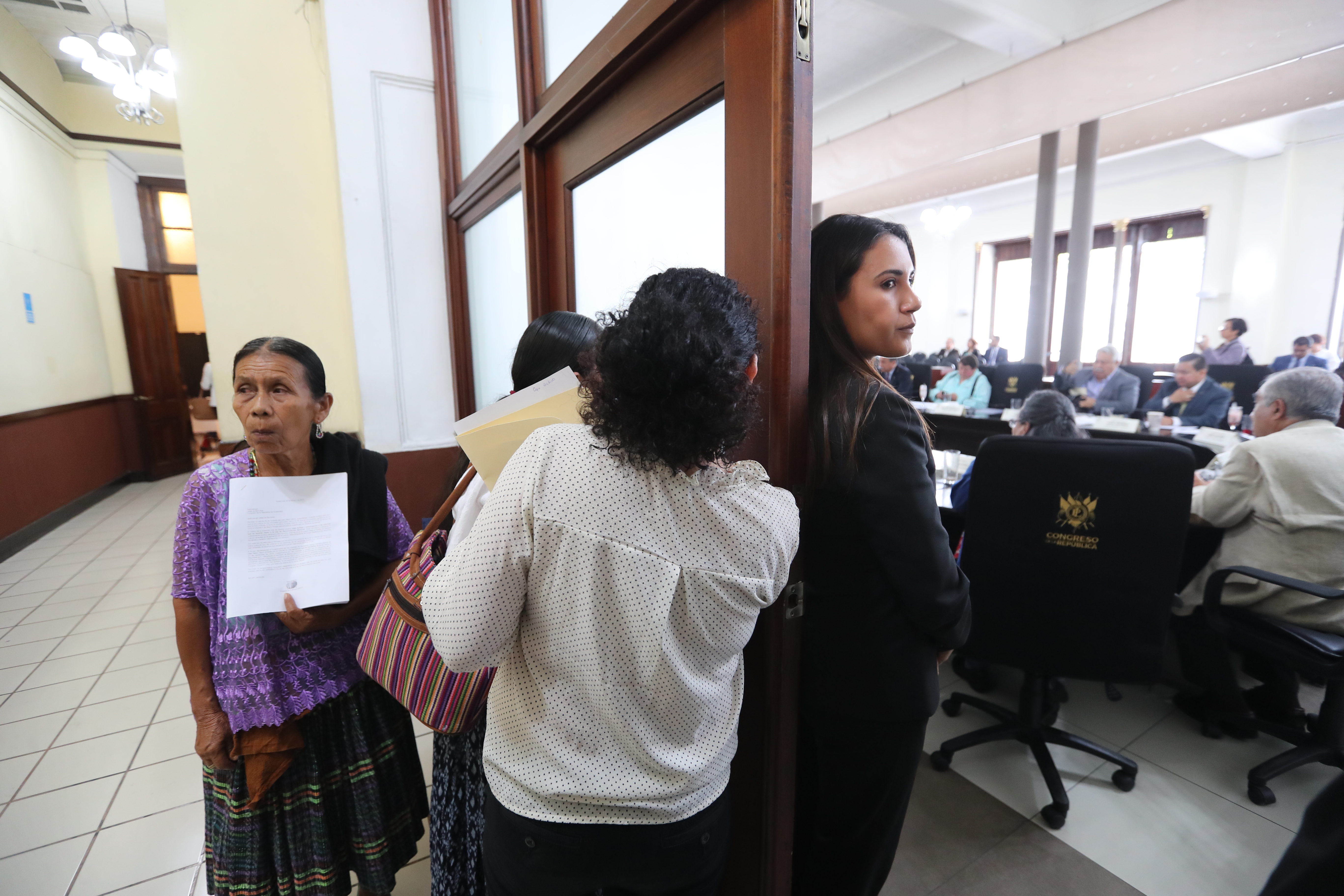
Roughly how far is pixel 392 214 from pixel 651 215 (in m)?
2.02

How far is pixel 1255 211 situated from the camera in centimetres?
816

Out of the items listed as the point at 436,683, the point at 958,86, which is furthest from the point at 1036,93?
the point at 436,683

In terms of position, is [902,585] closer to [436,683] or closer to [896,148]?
[436,683]

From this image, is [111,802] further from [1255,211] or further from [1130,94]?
[1255,211]

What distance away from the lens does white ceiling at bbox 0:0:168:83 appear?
4.84 meters

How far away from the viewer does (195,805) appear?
1957mm

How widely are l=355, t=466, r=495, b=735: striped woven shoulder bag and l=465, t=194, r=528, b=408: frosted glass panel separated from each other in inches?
47.7

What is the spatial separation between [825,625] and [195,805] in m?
2.21

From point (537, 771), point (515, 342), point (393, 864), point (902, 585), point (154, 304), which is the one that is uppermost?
point (154, 304)

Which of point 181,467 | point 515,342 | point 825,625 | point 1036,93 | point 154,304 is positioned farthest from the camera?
point 181,467

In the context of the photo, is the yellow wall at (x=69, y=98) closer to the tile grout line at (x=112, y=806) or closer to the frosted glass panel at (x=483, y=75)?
the frosted glass panel at (x=483, y=75)

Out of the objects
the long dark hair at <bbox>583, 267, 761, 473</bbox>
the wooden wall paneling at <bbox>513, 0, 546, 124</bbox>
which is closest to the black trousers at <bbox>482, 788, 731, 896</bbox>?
the long dark hair at <bbox>583, 267, 761, 473</bbox>

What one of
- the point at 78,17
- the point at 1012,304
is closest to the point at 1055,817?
the point at 78,17

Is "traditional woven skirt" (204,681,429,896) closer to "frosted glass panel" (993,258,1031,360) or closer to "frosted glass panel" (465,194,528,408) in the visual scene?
"frosted glass panel" (465,194,528,408)
